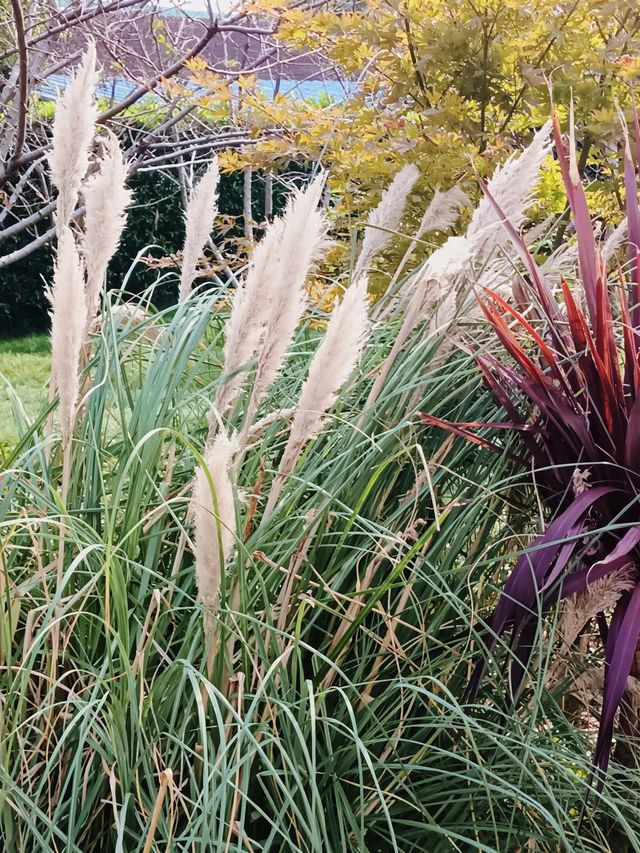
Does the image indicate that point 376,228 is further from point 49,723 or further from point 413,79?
point 413,79

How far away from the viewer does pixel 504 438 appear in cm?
189

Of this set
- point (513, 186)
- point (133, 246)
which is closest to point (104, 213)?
point (513, 186)

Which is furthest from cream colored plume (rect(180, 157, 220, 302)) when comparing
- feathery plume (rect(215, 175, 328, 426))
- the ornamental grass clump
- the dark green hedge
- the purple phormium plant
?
the dark green hedge

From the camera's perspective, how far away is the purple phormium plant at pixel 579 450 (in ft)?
4.86

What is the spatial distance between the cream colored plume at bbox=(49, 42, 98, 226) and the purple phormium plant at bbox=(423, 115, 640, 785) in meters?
0.76

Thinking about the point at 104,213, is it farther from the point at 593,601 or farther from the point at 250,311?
the point at 593,601

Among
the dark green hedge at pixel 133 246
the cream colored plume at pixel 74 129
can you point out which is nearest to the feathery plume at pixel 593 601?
the cream colored plume at pixel 74 129

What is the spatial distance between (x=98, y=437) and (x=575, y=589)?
0.97 meters

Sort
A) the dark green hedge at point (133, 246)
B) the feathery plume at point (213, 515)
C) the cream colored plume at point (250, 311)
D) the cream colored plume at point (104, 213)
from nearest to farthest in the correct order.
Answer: the feathery plume at point (213, 515) < the cream colored plume at point (250, 311) < the cream colored plume at point (104, 213) < the dark green hedge at point (133, 246)

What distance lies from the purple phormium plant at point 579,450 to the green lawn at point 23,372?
4.02 metres

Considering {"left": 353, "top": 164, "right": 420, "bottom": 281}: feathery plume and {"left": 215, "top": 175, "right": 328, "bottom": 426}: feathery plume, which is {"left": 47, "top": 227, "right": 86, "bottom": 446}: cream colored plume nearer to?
{"left": 215, "top": 175, "right": 328, "bottom": 426}: feathery plume

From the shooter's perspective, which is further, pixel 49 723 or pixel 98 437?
pixel 98 437

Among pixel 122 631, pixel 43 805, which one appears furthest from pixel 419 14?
pixel 43 805

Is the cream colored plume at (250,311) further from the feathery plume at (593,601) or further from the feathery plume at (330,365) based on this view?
the feathery plume at (593,601)
